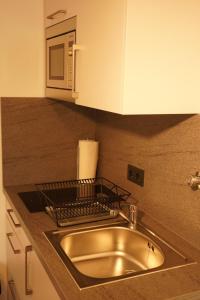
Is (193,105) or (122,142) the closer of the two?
(193,105)

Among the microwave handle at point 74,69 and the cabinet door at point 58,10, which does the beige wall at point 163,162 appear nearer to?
the microwave handle at point 74,69

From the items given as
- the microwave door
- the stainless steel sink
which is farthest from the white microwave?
the stainless steel sink

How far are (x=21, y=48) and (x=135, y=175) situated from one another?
0.99 meters

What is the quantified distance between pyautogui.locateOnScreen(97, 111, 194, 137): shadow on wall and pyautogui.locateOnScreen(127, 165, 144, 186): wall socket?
0.63 feet

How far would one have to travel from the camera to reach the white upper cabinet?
117 cm

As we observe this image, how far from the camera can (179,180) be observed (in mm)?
1492

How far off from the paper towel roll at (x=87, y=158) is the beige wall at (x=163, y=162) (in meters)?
0.13

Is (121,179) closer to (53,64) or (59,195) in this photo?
(59,195)

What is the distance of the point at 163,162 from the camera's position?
1601 mm

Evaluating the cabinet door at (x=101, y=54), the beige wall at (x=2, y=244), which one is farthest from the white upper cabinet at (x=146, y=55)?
the beige wall at (x=2, y=244)

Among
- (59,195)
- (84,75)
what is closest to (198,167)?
(84,75)

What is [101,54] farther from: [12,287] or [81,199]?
[12,287]

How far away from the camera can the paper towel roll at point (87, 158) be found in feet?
6.94

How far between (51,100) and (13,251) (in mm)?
928
